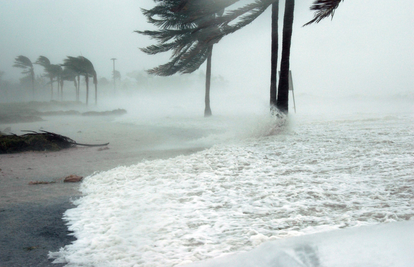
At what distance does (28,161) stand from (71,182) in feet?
9.17

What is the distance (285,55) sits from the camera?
9.16 metres

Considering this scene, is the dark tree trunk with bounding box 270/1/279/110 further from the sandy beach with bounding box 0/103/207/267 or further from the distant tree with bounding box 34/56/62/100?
the distant tree with bounding box 34/56/62/100

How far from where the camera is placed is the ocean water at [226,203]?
2056 mm

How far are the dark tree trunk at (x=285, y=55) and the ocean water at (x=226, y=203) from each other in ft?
13.6

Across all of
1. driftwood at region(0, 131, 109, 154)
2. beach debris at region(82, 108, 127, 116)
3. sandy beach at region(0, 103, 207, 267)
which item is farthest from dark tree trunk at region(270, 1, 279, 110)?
beach debris at region(82, 108, 127, 116)

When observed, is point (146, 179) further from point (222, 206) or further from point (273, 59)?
point (273, 59)

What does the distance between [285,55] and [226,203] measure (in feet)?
23.6

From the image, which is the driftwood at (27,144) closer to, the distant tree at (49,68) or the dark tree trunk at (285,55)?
the dark tree trunk at (285,55)

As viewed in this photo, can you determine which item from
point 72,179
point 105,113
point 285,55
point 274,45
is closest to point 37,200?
point 72,179

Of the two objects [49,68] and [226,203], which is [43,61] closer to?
[49,68]

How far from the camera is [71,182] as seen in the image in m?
4.35

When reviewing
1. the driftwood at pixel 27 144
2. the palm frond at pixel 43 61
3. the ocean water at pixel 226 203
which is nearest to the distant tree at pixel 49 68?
the palm frond at pixel 43 61

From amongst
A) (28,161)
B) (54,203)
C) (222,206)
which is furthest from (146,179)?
(28,161)

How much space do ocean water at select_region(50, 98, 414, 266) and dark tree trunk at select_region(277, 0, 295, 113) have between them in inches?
163
